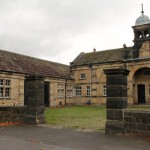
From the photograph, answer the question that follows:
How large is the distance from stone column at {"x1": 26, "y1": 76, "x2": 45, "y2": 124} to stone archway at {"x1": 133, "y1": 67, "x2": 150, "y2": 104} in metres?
23.6

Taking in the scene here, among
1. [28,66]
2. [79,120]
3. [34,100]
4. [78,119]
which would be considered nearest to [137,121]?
[34,100]

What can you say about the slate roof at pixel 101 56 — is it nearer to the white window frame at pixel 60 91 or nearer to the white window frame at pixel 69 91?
the white window frame at pixel 69 91

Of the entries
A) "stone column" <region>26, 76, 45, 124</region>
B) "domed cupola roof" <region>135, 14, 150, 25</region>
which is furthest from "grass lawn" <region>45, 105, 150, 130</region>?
"domed cupola roof" <region>135, 14, 150, 25</region>

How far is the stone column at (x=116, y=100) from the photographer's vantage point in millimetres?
9258

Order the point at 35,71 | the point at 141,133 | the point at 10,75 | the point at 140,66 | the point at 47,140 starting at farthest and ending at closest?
1. the point at 140,66
2. the point at 35,71
3. the point at 10,75
4. the point at 141,133
5. the point at 47,140

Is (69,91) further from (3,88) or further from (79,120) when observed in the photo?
(79,120)

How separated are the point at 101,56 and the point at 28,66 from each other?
1273 centimetres

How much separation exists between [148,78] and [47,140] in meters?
27.2

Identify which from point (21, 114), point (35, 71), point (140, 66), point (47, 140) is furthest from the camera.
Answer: point (140, 66)

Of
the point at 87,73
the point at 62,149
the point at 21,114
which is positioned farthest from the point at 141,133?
the point at 87,73

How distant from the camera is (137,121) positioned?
29.0 ft

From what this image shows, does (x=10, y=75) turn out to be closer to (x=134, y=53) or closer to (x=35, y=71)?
(x=35, y=71)

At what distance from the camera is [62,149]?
22.2ft

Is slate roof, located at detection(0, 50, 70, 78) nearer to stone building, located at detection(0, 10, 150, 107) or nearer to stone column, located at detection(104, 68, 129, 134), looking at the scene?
stone building, located at detection(0, 10, 150, 107)
